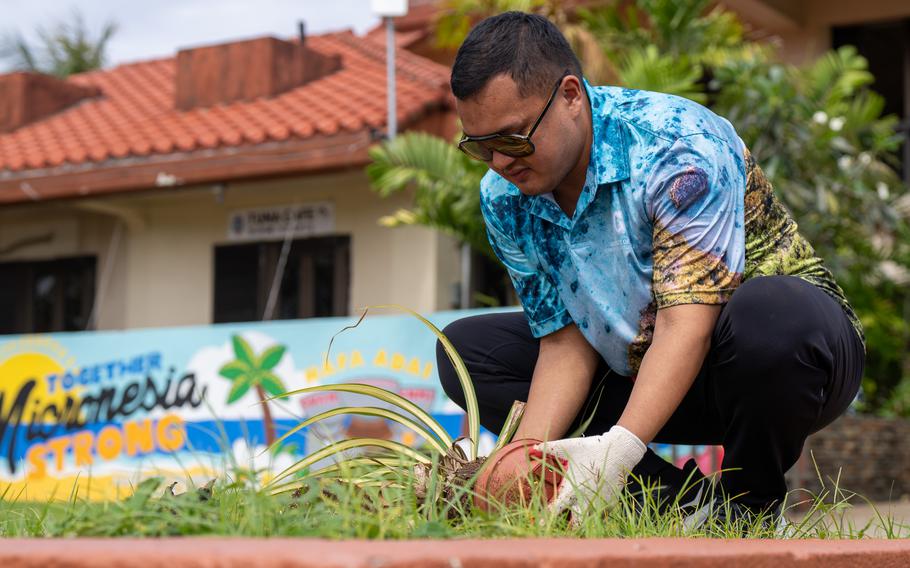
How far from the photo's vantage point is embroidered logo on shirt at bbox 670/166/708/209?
2.70m

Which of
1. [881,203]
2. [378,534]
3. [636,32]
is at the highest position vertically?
[636,32]

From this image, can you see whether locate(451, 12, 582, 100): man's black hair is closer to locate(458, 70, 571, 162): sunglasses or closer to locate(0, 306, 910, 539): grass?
locate(458, 70, 571, 162): sunglasses

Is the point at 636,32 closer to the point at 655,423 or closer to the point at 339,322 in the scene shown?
the point at 339,322

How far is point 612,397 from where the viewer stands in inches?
129

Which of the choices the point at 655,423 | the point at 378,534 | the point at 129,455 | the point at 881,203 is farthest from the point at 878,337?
the point at 378,534

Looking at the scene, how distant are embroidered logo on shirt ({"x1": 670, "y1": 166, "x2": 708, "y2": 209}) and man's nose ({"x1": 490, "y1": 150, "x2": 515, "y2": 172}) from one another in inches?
14.2

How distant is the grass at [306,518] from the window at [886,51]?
11.5 m

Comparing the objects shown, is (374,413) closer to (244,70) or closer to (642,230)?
(642,230)

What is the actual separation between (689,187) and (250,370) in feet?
21.7

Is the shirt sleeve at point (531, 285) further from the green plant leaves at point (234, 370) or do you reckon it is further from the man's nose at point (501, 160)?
the green plant leaves at point (234, 370)

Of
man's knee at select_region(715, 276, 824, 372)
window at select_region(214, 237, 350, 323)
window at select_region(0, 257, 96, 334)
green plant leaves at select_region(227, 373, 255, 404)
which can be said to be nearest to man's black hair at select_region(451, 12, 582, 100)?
man's knee at select_region(715, 276, 824, 372)

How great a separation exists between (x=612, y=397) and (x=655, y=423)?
754mm

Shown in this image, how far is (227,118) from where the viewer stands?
504 inches

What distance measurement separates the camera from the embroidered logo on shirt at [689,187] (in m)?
2.70
